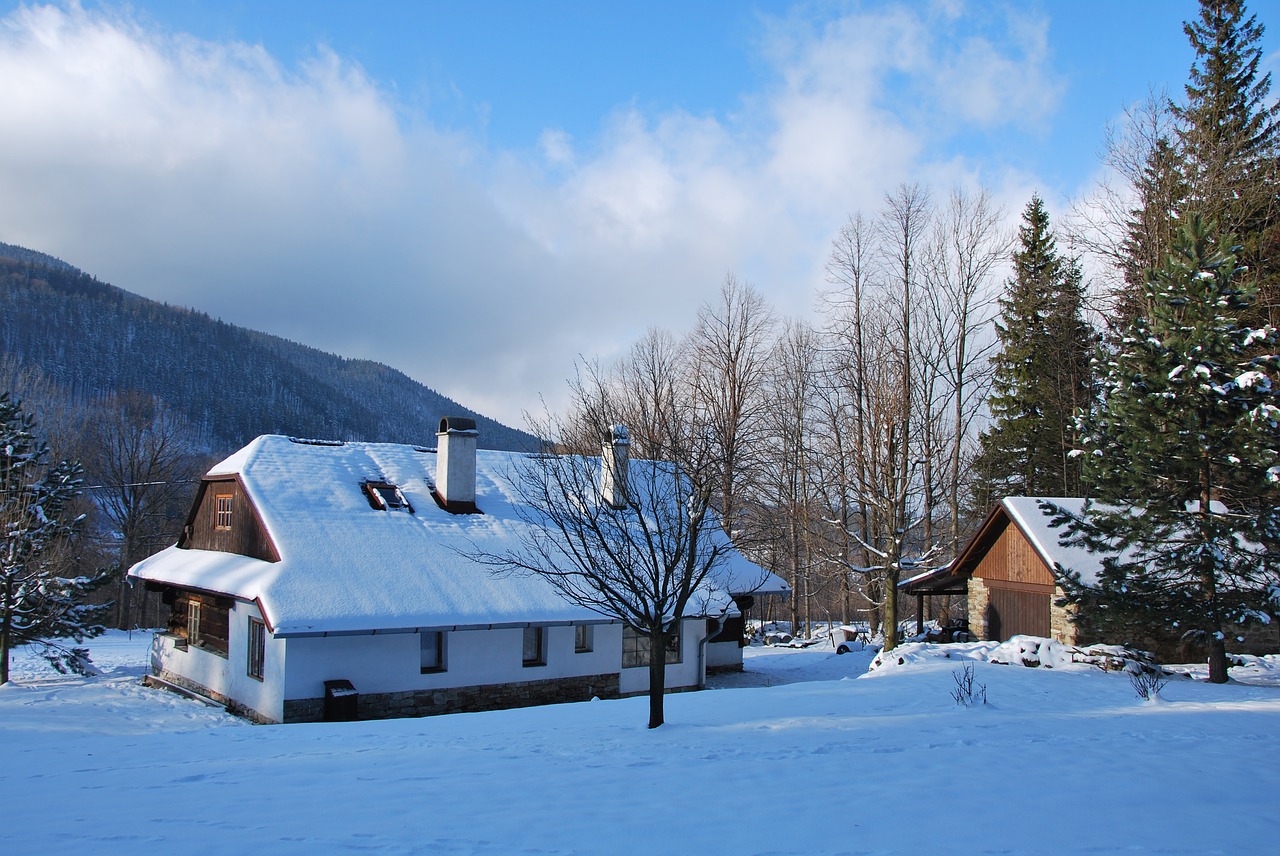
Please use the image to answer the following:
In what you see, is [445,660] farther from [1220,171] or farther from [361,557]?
[1220,171]

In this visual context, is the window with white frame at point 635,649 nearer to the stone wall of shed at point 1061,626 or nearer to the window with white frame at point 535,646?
the window with white frame at point 535,646

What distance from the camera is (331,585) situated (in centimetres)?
1485

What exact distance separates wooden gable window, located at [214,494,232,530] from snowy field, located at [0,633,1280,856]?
584cm

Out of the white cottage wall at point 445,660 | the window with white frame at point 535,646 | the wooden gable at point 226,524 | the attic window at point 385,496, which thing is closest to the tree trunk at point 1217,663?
the white cottage wall at point 445,660

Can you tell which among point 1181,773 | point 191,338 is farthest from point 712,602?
point 191,338

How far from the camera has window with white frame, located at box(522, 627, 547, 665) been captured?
16.7m

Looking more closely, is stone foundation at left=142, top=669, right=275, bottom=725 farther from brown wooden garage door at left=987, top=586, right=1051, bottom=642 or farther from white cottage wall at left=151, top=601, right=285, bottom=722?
brown wooden garage door at left=987, top=586, right=1051, bottom=642

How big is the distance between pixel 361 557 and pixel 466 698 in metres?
3.50

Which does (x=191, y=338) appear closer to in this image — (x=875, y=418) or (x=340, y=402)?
(x=340, y=402)

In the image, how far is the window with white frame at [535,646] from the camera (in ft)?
54.7

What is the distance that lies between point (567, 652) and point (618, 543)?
7.29m

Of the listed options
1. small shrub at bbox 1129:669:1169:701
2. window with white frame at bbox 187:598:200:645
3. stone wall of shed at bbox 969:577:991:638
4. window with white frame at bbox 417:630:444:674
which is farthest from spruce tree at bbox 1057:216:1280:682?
window with white frame at bbox 187:598:200:645

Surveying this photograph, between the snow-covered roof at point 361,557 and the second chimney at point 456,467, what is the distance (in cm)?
34

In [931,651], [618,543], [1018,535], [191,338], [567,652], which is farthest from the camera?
[191,338]
